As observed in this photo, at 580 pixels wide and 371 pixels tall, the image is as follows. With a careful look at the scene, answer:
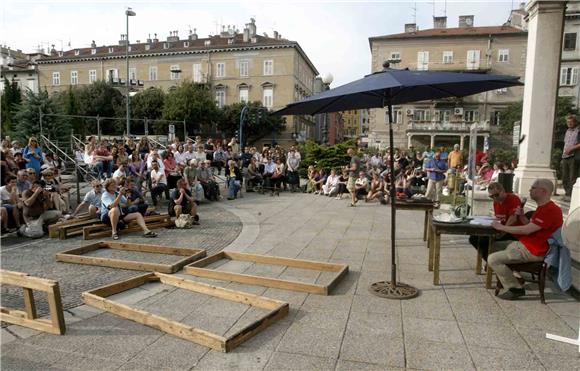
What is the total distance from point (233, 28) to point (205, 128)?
18.5 m

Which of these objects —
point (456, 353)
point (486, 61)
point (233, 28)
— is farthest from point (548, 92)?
point (233, 28)

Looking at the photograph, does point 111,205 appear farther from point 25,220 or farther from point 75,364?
point 75,364

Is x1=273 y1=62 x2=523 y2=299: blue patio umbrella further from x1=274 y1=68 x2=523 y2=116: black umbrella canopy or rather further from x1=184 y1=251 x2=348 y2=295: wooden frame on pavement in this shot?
x1=184 y1=251 x2=348 y2=295: wooden frame on pavement

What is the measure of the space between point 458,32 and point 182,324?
61704 mm

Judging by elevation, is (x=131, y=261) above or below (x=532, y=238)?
below

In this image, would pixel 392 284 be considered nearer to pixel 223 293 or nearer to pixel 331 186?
pixel 223 293

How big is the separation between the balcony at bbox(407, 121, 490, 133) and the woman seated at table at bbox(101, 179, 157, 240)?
2014 inches

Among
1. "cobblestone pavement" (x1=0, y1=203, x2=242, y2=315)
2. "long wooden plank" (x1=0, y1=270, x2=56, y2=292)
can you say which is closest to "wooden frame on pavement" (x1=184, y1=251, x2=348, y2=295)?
"cobblestone pavement" (x1=0, y1=203, x2=242, y2=315)

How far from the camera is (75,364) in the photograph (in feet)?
11.2

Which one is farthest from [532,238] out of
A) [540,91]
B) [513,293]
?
[540,91]

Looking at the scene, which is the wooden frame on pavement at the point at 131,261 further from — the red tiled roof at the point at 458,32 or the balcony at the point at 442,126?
the red tiled roof at the point at 458,32

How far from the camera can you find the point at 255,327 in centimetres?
386

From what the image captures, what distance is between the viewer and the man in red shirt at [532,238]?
4.57 m

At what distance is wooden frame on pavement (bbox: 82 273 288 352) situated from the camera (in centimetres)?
365
